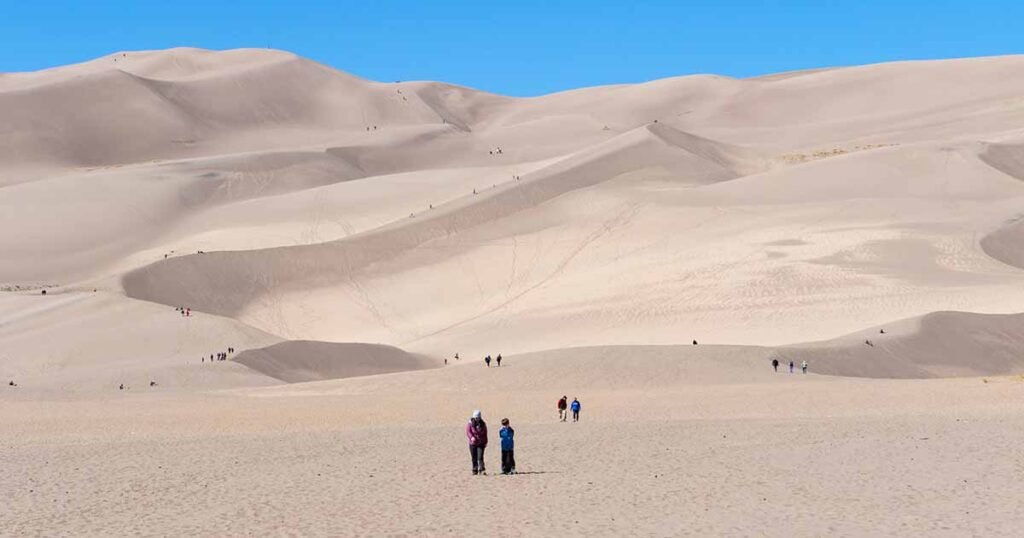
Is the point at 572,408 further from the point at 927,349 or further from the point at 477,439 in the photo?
the point at 927,349

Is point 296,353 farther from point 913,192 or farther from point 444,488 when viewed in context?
point 913,192

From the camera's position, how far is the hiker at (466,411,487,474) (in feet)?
58.4

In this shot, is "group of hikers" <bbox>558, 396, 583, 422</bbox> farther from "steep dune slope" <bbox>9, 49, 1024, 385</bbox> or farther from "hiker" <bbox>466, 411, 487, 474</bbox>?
"steep dune slope" <bbox>9, 49, 1024, 385</bbox>

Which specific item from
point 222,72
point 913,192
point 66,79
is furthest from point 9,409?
point 222,72

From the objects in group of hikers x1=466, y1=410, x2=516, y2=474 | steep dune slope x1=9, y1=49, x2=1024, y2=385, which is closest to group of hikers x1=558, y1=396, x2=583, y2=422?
group of hikers x1=466, y1=410, x2=516, y2=474

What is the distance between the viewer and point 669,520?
13.8m

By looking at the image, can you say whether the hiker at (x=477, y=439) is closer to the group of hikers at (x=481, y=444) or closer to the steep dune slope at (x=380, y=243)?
the group of hikers at (x=481, y=444)

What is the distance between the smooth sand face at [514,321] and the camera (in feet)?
52.3

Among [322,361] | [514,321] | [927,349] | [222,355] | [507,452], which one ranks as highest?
[514,321]

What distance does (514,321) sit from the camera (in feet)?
175

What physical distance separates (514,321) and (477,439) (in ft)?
116

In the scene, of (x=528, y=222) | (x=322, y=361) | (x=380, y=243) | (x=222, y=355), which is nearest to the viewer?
(x=222, y=355)

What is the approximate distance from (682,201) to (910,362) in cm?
3130

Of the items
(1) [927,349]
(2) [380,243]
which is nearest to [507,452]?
(1) [927,349]
